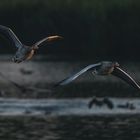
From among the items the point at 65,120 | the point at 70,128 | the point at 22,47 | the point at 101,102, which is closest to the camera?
the point at 22,47

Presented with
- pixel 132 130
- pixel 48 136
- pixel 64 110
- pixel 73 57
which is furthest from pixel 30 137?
pixel 73 57

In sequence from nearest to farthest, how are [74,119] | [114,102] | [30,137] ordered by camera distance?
[30,137]
[74,119]
[114,102]

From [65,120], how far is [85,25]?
3632 centimetres

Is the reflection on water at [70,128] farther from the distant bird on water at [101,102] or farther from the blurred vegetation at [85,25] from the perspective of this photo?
the blurred vegetation at [85,25]

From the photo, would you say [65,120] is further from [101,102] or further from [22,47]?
[22,47]

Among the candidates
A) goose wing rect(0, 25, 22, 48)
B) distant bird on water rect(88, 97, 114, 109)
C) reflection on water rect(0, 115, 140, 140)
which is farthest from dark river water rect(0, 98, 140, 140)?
goose wing rect(0, 25, 22, 48)

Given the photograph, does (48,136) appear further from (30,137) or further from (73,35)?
(73,35)

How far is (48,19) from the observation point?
78.6m

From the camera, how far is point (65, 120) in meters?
40.8

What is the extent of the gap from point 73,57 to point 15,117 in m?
35.2

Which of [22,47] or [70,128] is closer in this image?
[22,47]

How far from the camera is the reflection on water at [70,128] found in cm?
3628

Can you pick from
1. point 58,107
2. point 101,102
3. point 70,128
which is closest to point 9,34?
point 70,128

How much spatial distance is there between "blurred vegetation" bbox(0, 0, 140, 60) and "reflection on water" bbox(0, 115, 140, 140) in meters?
32.1
